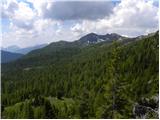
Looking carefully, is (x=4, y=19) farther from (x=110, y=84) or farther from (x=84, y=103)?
(x=84, y=103)

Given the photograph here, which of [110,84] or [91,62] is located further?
[91,62]

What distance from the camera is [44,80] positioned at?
149125mm

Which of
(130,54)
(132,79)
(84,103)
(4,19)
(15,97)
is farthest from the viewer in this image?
(130,54)

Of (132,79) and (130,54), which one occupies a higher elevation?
(130,54)

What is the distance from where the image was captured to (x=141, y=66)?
107625 mm

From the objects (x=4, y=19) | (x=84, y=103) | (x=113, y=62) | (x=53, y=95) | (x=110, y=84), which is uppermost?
(x=4, y=19)

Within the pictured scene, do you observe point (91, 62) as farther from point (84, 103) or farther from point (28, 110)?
point (84, 103)

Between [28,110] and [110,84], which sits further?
[28,110]

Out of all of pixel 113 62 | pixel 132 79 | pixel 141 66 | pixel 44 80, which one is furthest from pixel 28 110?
pixel 44 80

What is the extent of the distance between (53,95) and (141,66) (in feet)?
111

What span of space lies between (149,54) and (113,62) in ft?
328

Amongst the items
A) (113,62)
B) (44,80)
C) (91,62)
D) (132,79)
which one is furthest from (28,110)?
(91,62)

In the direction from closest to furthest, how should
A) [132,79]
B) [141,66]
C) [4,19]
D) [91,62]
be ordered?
1. [4,19]
2. [132,79]
3. [141,66]
4. [91,62]

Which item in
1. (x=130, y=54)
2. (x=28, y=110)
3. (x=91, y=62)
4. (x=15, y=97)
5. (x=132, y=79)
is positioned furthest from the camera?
(x=91, y=62)
